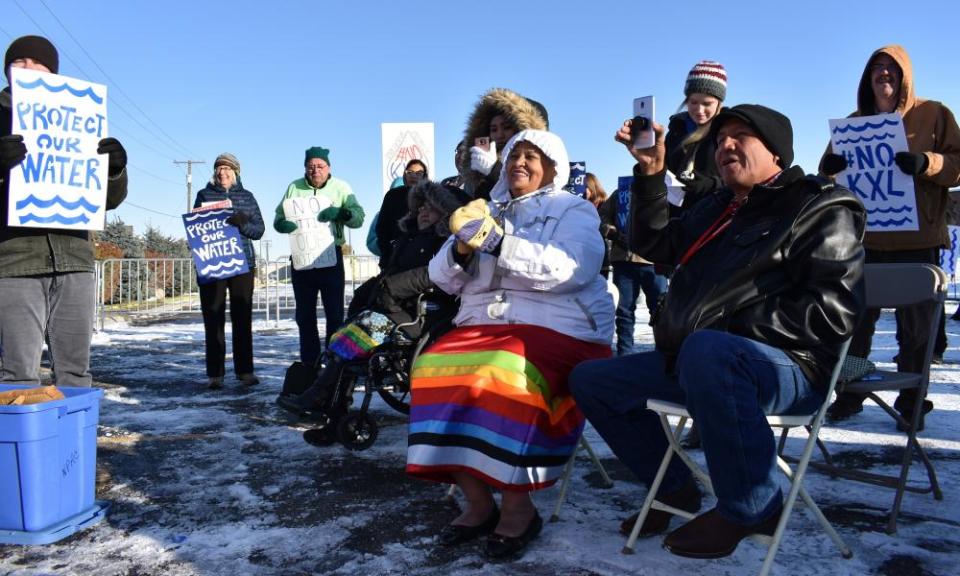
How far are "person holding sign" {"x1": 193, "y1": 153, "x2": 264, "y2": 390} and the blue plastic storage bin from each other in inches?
126

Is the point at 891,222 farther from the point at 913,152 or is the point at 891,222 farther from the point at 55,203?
the point at 55,203

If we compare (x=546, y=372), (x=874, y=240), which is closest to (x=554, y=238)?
(x=546, y=372)

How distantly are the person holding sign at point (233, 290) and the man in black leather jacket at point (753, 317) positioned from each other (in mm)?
4292

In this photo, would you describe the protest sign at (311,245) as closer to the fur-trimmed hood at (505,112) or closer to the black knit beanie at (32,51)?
the fur-trimmed hood at (505,112)

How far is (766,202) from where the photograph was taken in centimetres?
234

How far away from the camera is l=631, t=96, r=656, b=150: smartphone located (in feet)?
8.30

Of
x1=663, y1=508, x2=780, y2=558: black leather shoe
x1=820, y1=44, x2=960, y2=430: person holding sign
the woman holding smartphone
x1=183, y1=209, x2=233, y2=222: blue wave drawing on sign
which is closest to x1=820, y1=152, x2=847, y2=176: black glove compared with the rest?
x1=820, y1=44, x2=960, y2=430: person holding sign

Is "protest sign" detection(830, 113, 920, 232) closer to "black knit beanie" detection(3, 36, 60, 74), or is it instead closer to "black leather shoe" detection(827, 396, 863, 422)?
"black leather shoe" detection(827, 396, 863, 422)

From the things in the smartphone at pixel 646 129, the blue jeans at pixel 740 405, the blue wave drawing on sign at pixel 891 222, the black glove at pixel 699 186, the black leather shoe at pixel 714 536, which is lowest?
the black leather shoe at pixel 714 536

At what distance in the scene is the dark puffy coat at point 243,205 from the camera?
6059mm

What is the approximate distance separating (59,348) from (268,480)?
1.11 m

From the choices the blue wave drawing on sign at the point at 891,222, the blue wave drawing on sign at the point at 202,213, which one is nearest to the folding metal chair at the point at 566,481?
the blue wave drawing on sign at the point at 891,222

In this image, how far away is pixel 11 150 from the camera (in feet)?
9.57

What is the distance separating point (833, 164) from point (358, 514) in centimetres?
272
